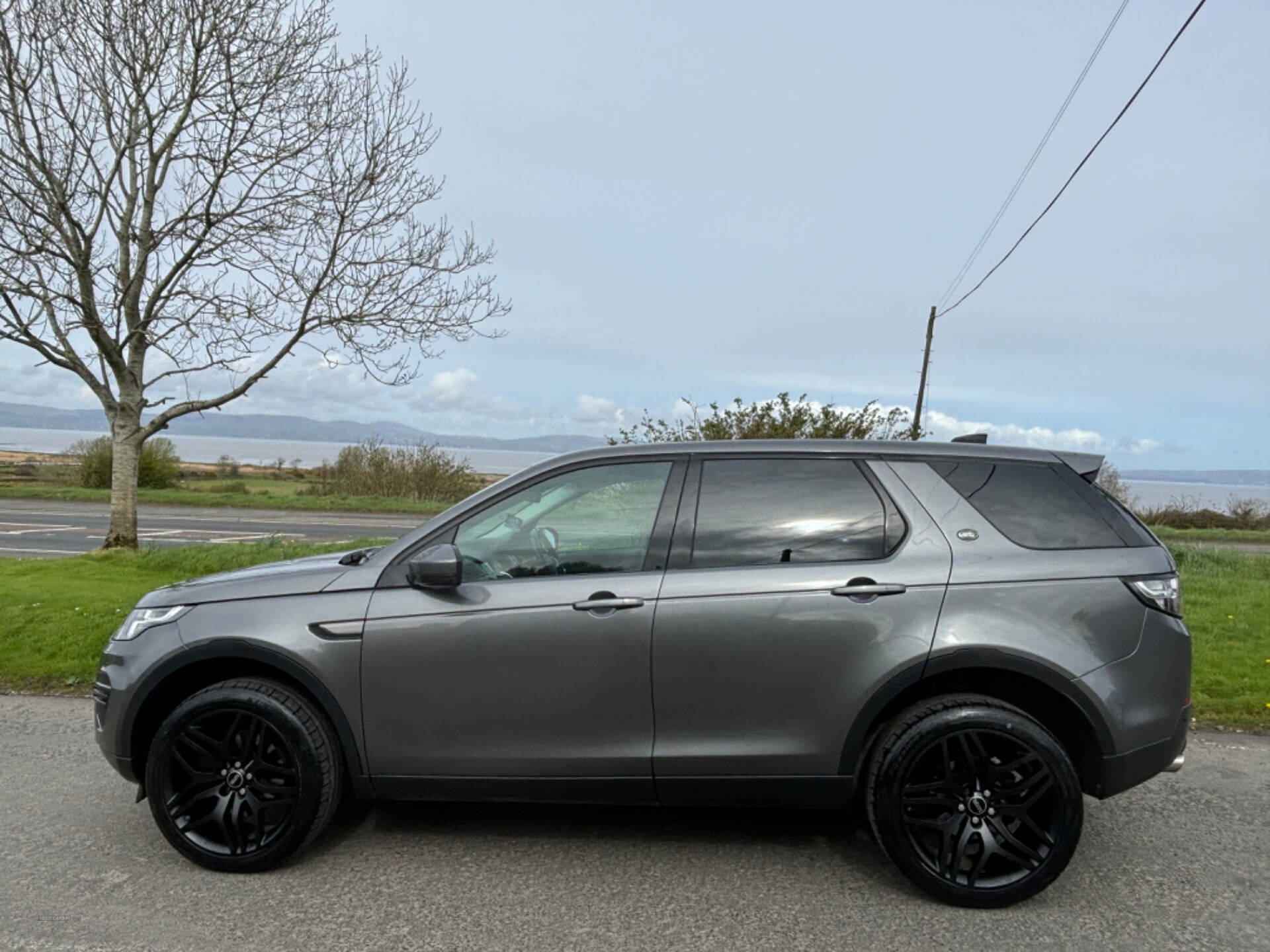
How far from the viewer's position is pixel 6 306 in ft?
35.2

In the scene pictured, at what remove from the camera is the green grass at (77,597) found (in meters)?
6.60

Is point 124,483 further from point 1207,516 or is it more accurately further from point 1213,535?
point 1207,516

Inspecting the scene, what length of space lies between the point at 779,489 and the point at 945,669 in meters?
0.90

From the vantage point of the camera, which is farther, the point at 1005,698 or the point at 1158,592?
the point at 1005,698

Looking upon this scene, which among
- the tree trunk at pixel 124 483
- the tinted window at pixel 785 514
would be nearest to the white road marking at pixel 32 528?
the tree trunk at pixel 124 483

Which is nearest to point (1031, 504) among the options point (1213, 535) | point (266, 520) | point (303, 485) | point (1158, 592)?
point (1158, 592)

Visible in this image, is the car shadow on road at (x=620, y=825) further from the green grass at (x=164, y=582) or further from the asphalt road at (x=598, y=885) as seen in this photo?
the green grass at (x=164, y=582)

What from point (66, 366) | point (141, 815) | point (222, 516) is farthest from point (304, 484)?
point (141, 815)

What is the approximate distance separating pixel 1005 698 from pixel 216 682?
3153mm

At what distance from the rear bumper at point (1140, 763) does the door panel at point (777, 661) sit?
0.81 metres

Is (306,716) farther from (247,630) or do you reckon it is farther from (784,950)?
(784,950)

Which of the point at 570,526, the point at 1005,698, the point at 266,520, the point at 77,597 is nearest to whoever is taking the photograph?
the point at 1005,698

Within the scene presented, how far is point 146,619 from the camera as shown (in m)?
3.78

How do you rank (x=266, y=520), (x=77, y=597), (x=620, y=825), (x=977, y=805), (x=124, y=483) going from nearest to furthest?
(x=977, y=805) < (x=620, y=825) < (x=77, y=597) < (x=124, y=483) < (x=266, y=520)
